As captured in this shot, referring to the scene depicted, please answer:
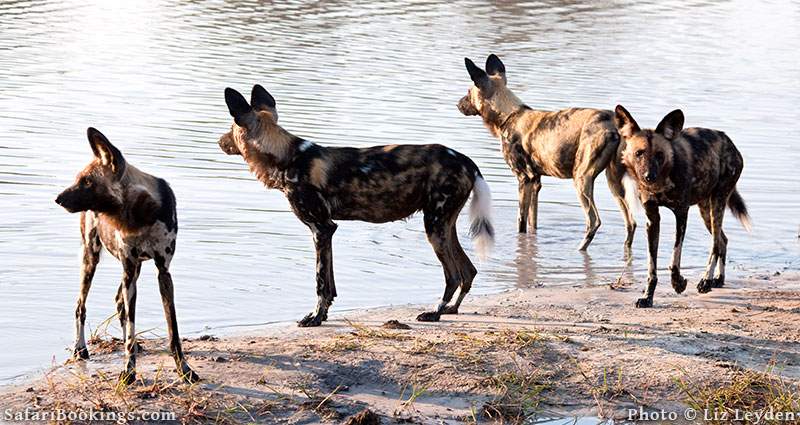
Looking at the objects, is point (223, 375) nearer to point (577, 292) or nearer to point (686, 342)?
point (686, 342)

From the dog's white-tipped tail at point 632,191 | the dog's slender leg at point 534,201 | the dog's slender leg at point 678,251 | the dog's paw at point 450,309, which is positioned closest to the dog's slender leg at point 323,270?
the dog's paw at point 450,309

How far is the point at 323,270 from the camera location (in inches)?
262

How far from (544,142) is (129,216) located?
15.0 ft

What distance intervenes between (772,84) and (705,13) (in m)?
10.00

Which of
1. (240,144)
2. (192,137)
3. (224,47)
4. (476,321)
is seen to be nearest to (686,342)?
(476,321)

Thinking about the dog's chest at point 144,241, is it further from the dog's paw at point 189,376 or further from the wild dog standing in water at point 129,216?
the dog's paw at point 189,376

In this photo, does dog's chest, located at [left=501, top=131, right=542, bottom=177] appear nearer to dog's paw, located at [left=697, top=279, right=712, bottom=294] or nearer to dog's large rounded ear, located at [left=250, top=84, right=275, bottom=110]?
dog's paw, located at [left=697, top=279, right=712, bottom=294]

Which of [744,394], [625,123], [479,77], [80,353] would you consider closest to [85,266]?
[80,353]

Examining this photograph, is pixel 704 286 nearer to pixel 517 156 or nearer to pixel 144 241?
pixel 517 156

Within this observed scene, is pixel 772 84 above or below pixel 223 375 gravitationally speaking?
below

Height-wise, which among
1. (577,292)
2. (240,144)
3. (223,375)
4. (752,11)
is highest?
(240,144)

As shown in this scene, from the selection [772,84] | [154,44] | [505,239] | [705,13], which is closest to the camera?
[505,239]

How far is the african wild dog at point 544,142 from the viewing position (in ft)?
28.3

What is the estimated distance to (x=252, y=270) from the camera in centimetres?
777
